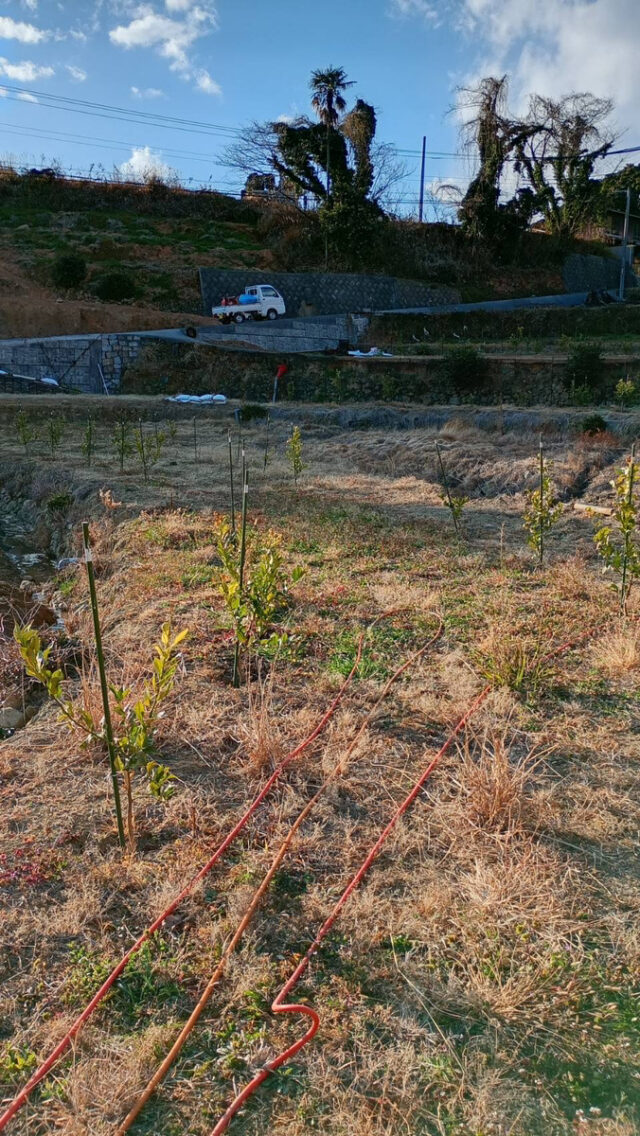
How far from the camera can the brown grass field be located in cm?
248

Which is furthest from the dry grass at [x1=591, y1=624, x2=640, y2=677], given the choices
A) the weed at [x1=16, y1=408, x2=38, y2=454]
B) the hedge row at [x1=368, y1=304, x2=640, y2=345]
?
the hedge row at [x1=368, y1=304, x2=640, y2=345]

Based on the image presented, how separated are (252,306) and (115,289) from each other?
5.86m

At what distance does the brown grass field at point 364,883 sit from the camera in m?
2.48

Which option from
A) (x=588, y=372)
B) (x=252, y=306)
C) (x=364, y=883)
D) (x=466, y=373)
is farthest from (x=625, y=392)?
(x=364, y=883)

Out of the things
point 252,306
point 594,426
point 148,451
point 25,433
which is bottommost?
point 148,451

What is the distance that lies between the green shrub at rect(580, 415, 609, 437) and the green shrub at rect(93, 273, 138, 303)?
22266 millimetres

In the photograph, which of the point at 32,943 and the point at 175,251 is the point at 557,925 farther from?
the point at 175,251

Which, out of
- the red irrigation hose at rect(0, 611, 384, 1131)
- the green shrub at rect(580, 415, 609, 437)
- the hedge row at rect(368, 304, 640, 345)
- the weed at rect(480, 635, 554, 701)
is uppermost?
the hedge row at rect(368, 304, 640, 345)

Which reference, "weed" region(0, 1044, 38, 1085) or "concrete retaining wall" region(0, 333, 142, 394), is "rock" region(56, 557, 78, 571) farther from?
"concrete retaining wall" region(0, 333, 142, 394)

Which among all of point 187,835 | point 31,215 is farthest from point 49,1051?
point 31,215

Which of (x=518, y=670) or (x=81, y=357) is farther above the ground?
(x=81, y=357)

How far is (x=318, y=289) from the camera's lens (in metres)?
33.3

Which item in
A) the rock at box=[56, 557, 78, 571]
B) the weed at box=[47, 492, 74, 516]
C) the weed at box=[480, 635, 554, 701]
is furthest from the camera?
the weed at box=[47, 492, 74, 516]

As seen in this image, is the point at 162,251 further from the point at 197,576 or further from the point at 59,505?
the point at 197,576
